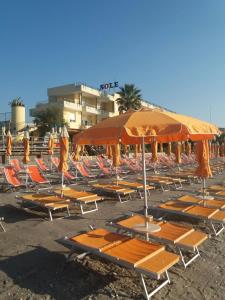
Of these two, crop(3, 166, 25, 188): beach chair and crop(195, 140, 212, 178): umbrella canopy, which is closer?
crop(195, 140, 212, 178): umbrella canopy

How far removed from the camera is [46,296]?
3.53 m

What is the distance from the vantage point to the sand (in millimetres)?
3605

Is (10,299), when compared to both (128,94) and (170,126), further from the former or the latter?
(128,94)

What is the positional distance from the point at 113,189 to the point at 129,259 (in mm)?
5300

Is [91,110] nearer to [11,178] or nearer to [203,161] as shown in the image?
[11,178]

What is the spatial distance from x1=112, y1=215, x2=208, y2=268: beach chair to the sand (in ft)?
0.81

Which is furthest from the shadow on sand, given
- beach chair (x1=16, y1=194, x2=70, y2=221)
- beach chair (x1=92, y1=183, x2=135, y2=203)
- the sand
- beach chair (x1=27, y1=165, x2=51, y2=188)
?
beach chair (x1=27, y1=165, x2=51, y2=188)

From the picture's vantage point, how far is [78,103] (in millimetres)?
40875

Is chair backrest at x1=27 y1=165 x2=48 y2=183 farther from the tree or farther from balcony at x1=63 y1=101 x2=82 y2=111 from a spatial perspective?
balcony at x1=63 y1=101 x2=82 y2=111

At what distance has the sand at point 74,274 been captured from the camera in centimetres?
361

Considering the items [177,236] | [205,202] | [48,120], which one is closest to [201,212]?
[205,202]

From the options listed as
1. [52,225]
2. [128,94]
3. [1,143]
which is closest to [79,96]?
[128,94]

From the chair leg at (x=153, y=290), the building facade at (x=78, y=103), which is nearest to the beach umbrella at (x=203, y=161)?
the chair leg at (x=153, y=290)

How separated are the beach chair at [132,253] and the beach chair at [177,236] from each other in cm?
35
